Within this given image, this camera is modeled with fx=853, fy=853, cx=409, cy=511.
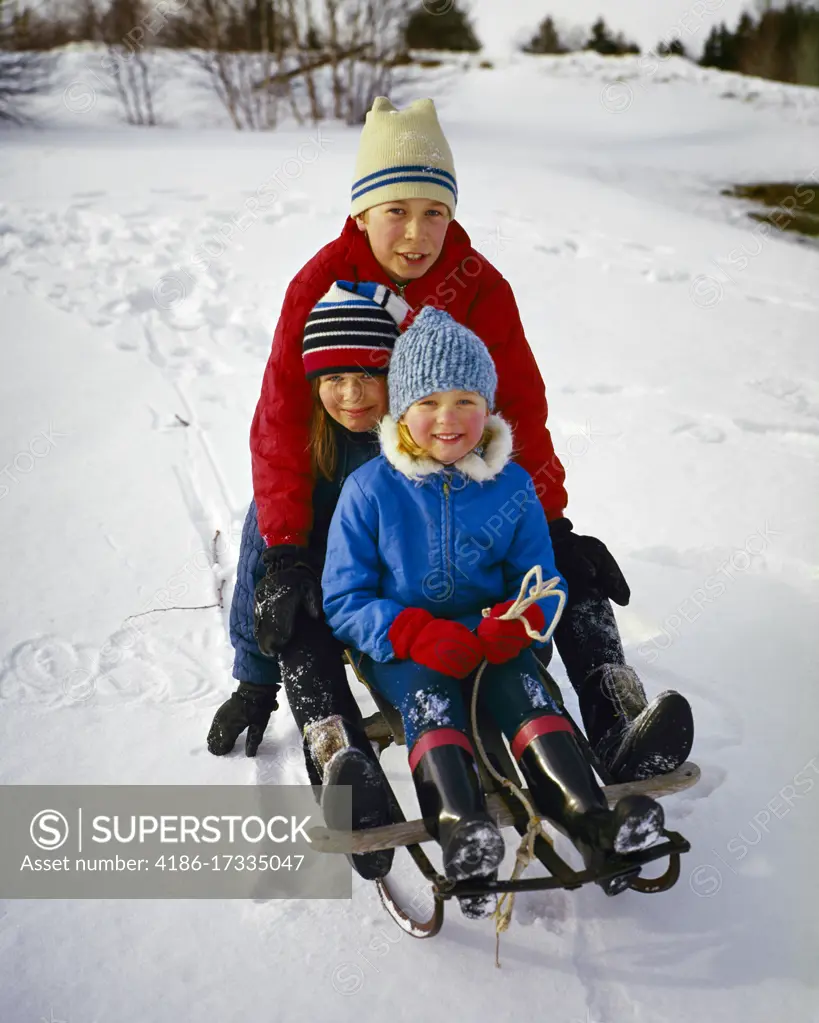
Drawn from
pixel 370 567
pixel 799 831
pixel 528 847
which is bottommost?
pixel 799 831

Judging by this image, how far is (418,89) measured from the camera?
1370 cm

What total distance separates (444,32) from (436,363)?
1712 centimetres

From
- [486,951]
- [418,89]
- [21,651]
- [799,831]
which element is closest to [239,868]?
[486,951]

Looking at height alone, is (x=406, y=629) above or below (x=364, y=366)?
below

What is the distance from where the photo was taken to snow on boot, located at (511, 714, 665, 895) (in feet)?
5.16

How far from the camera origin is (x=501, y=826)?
171 centimetres

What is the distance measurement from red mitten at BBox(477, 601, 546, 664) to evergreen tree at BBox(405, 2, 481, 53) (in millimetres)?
16167

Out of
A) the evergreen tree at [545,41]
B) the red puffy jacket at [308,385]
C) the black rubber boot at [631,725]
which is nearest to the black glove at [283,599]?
the red puffy jacket at [308,385]

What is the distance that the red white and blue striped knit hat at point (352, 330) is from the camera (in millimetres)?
2102

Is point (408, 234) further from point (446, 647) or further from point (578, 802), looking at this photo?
point (578, 802)

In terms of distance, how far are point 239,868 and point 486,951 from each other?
63 cm

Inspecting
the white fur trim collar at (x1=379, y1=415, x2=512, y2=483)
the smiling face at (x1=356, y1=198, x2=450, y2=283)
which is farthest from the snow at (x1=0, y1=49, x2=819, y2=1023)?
the smiling face at (x1=356, y1=198, x2=450, y2=283)

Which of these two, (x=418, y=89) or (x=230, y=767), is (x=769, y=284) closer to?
(x=230, y=767)

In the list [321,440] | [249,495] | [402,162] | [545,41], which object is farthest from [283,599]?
[545,41]
